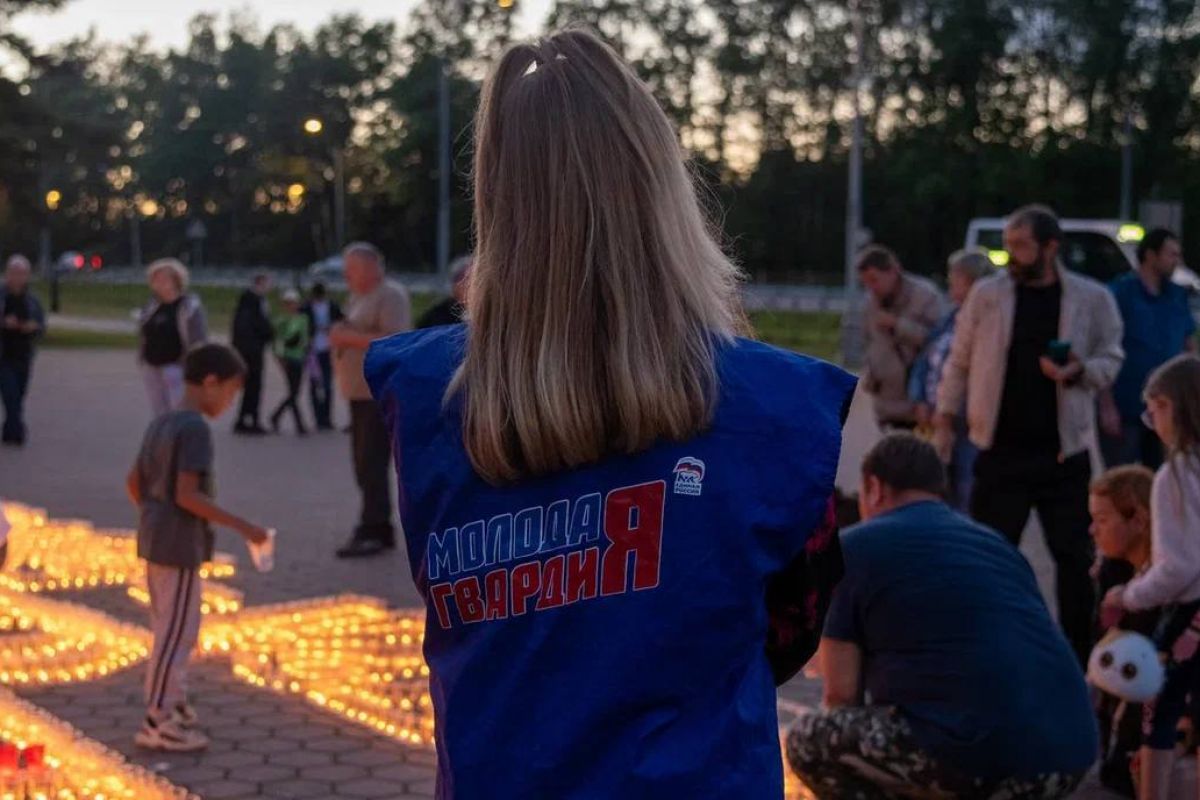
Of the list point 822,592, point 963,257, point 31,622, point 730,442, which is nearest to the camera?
point 730,442

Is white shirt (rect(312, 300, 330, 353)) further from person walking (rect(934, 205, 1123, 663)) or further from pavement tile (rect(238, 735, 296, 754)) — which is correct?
pavement tile (rect(238, 735, 296, 754))

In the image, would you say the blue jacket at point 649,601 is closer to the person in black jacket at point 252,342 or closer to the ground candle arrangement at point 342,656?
the ground candle arrangement at point 342,656

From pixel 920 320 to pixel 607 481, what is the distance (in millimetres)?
7292

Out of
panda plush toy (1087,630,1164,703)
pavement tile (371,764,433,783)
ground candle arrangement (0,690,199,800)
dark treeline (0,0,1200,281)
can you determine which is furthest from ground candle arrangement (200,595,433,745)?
dark treeline (0,0,1200,281)

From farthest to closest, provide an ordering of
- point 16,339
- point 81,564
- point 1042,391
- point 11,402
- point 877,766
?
1. point 16,339
2. point 11,402
3. point 81,564
4. point 1042,391
5. point 877,766

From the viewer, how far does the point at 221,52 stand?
116625 mm

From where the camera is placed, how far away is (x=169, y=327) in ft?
41.3

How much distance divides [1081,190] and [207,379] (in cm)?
5883

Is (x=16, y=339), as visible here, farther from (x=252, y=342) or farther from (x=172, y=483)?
(x=172, y=483)

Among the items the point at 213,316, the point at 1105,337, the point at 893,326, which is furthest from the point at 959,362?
the point at 213,316

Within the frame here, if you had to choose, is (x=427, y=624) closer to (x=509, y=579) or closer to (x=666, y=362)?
(x=509, y=579)

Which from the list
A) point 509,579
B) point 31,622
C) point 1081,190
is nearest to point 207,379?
point 31,622

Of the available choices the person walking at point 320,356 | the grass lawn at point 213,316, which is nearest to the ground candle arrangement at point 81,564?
the grass lawn at point 213,316

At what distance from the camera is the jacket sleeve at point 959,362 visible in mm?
7066
